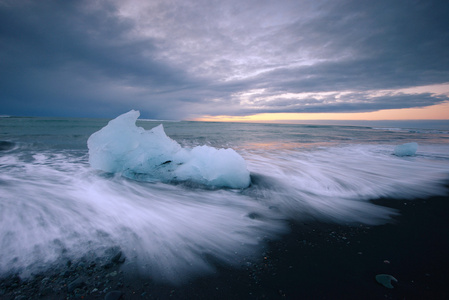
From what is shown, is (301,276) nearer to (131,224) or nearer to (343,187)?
(131,224)

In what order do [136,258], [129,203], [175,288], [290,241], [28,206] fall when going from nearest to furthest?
[175,288]
[136,258]
[290,241]
[28,206]
[129,203]

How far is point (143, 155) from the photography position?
15.9 feet

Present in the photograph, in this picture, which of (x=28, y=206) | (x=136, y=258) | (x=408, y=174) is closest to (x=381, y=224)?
(x=136, y=258)

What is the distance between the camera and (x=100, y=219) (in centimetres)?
280

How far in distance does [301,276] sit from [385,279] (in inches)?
28.0

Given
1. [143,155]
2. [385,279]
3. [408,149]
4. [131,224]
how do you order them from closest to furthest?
[385,279]
[131,224]
[143,155]
[408,149]

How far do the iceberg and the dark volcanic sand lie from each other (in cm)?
243

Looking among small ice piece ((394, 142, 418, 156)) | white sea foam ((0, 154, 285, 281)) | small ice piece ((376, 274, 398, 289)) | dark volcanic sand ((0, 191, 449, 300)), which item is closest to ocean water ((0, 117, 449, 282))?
white sea foam ((0, 154, 285, 281))

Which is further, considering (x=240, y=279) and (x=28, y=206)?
(x=28, y=206)

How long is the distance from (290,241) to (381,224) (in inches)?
59.1

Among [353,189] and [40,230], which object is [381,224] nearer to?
[353,189]

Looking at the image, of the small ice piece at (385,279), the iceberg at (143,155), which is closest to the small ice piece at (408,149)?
the iceberg at (143,155)

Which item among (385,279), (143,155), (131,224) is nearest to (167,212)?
(131,224)

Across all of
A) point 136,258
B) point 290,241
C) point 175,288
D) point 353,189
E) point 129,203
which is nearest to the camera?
point 175,288
